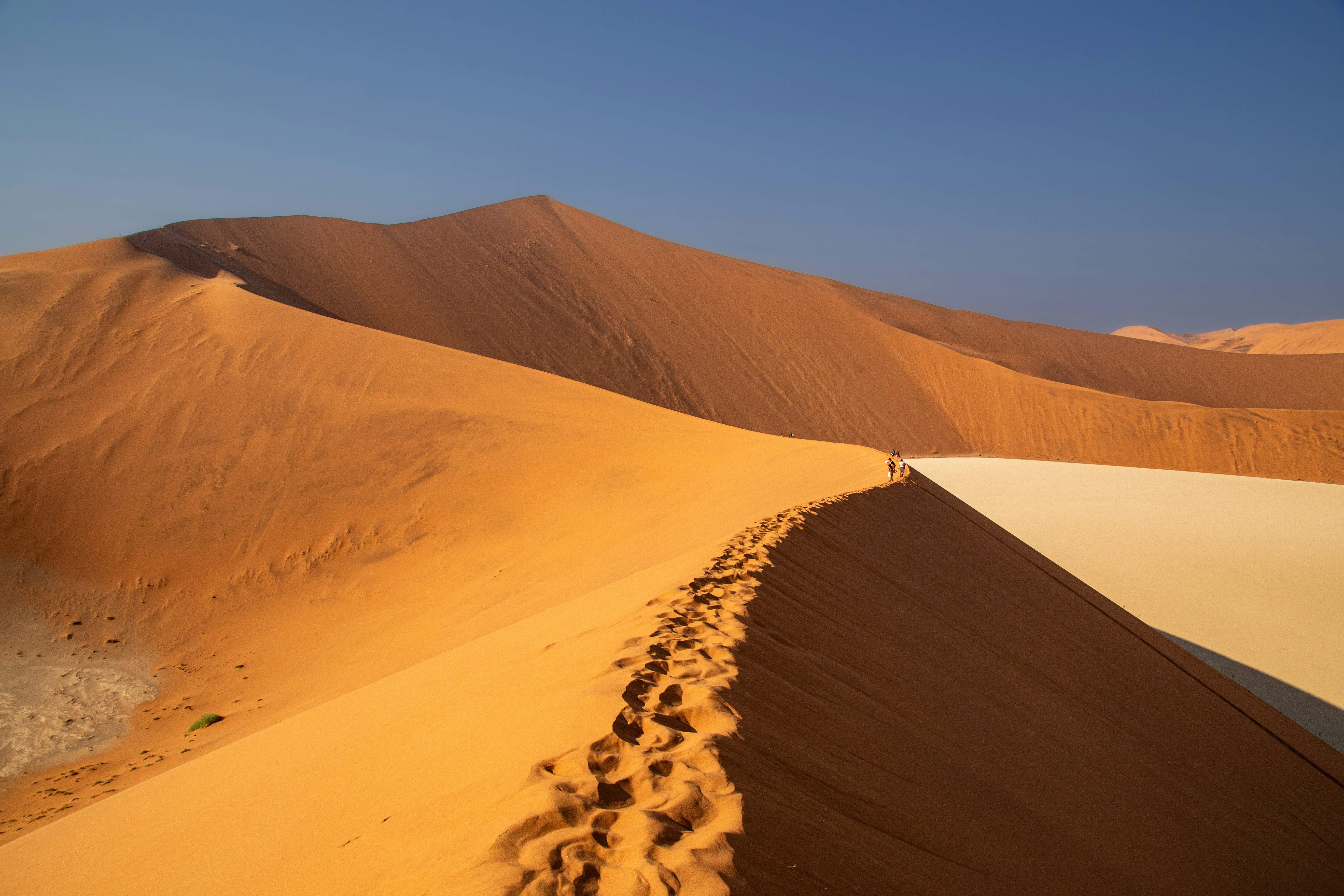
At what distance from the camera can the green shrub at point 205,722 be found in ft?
24.8

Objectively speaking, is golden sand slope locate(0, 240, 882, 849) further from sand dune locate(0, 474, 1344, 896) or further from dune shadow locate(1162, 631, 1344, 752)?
dune shadow locate(1162, 631, 1344, 752)

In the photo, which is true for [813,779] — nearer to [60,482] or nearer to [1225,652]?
[1225,652]

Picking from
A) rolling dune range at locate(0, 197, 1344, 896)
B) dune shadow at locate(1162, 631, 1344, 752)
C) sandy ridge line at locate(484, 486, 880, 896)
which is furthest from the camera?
dune shadow at locate(1162, 631, 1344, 752)

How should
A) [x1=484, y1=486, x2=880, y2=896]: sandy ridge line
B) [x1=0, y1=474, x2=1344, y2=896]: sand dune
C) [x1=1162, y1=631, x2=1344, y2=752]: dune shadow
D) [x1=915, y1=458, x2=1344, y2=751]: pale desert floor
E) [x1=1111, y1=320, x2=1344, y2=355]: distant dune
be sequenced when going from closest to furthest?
[x1=484, y1=486, x2=880, y2=896]: sandy ridge line
[x1=0, y1=474, x2=1344, y2=896]: sand dune
[x1=1162, y1=631, x2=1344, y2=752]: dune shadow
[x1=915, y1=458, x2=1344, y2=751]: pale desert floor
[x1=1111, y1=320, x2=1344, y2=355]: distant dune

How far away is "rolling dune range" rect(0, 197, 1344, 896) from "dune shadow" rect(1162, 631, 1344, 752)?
62.7 inches

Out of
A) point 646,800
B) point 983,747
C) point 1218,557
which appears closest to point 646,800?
point 646,800

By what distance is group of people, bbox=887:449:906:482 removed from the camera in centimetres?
987

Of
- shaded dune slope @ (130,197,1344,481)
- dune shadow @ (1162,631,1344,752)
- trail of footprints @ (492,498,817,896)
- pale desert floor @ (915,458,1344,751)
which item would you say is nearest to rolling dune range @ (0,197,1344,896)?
trail of footprints @ (492,498,817,896)

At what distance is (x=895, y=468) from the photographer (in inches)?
398

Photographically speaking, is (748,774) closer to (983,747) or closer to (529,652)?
(983,747)

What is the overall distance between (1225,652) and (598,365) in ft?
93.0

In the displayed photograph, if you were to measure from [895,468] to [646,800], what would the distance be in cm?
854

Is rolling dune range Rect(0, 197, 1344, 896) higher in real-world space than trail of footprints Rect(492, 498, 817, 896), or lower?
lower

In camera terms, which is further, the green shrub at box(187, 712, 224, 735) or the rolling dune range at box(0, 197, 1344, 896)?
the green shrub at box(187, 712, 224, 735)
